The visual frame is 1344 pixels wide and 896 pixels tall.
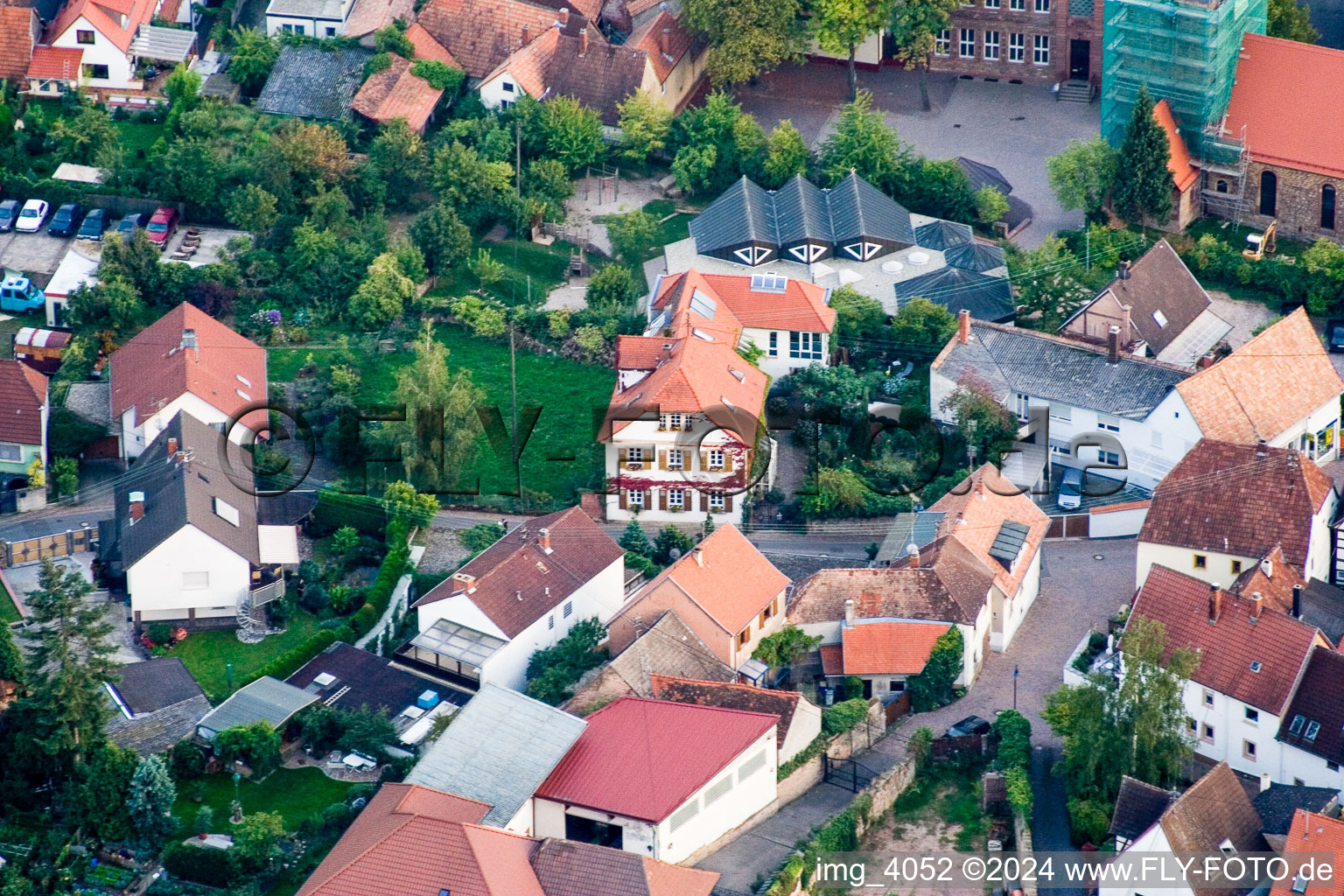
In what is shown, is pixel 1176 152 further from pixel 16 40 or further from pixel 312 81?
pixel 16 40

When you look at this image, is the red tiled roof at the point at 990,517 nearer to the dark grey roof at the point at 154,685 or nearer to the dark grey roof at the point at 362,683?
the dark grey roof at the point at 362,683

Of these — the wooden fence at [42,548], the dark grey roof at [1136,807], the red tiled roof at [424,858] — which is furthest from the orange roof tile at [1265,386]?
the wooden fence at [42,548]

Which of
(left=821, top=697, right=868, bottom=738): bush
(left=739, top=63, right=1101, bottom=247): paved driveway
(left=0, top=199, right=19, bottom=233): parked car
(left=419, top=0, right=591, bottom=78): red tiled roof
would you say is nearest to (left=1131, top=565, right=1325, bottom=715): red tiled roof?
(left=821, top=697, right=868, bottom=738): bush

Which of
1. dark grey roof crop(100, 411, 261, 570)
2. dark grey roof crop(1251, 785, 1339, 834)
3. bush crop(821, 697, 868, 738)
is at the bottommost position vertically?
dark grey roof crop(1251, 785, 1339, 834)

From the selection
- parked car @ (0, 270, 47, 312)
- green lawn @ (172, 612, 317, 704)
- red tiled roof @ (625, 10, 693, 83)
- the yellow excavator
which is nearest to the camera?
green lawn @ (172, 612, 317, 704)

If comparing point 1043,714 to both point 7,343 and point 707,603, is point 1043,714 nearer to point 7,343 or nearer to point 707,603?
point 707,603

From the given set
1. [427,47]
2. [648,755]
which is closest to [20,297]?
[427,47]

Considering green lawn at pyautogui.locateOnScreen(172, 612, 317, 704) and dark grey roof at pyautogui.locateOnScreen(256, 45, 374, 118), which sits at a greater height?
dark grey roof at pyautogui.locateOnScreen(256, 45, 374, 118)

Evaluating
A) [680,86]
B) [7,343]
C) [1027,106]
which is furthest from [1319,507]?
[7,343]

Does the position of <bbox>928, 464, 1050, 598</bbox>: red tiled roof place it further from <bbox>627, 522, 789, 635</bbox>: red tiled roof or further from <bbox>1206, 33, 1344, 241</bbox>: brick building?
<bbox>1206, 33, 1344, 241</bbox>: brick building
